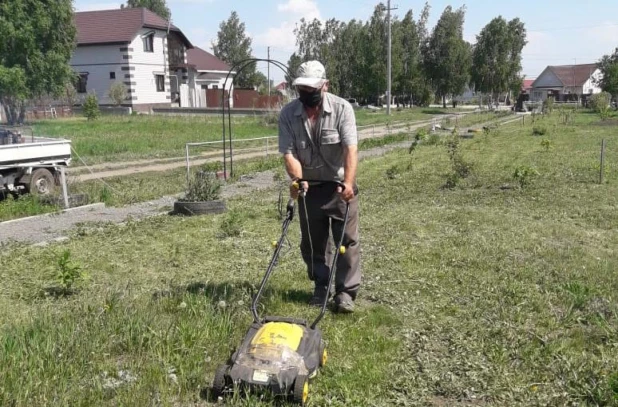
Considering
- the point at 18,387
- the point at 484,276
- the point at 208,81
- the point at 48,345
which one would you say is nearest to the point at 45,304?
the point at 48,345

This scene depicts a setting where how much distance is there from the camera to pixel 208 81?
58312mm

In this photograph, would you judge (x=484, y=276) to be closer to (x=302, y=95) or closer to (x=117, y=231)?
(x=302, y=95)

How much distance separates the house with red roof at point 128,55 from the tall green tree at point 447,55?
25.9 metres

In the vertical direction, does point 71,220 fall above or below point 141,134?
below

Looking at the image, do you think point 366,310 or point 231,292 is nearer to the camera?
point 366,310

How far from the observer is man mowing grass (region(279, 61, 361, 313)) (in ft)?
15.5

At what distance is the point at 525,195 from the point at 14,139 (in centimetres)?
963

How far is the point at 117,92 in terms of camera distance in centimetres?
4375

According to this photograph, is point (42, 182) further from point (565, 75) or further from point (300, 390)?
point (565, 75)

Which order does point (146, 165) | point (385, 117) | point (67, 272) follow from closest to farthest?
point (67, 272) < point (146, 165) < point (385, 117)

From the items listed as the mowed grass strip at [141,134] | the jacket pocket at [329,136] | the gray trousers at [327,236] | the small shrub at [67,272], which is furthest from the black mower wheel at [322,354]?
the mowed grass strip at [141,134]

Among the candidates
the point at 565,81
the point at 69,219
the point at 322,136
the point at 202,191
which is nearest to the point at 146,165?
the point at 69,219

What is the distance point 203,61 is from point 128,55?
15209 millimetres

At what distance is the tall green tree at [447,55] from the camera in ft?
200
